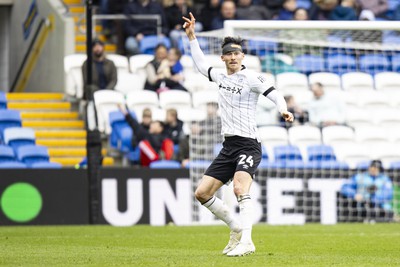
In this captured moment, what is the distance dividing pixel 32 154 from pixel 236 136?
8639 millimetres

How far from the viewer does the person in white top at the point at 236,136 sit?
1172 cm

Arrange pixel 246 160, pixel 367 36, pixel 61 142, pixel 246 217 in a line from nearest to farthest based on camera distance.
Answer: pixel 246 217
pixel 246 160
pixel 61 142
pixel 367 36

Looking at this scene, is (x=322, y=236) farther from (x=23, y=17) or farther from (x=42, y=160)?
(x=23, y=17)

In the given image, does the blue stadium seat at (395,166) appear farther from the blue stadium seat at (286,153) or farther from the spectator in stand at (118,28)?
the spectator in stand at (118,28)

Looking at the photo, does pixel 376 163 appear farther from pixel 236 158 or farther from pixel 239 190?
pixel 239 190

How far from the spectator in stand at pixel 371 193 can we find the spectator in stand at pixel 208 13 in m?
6.10

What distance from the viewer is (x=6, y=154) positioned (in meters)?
19.5

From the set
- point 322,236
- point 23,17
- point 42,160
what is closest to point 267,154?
point 42,160

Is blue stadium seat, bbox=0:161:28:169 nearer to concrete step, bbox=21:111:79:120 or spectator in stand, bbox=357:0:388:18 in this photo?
concrete step, bbox=21:111:79:120

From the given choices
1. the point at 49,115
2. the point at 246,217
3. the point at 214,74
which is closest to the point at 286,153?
the point at 49,115

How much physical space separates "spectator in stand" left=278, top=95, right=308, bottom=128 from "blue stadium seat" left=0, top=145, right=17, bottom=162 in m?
5.13

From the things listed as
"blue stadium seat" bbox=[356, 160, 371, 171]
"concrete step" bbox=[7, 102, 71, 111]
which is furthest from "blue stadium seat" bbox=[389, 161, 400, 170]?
"concrete step" bbox=[7, 102, 71, 111]

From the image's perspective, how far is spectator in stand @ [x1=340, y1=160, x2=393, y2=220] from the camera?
19875mm

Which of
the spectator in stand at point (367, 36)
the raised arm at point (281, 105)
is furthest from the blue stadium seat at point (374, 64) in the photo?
the raised arm at point (281, 105)
